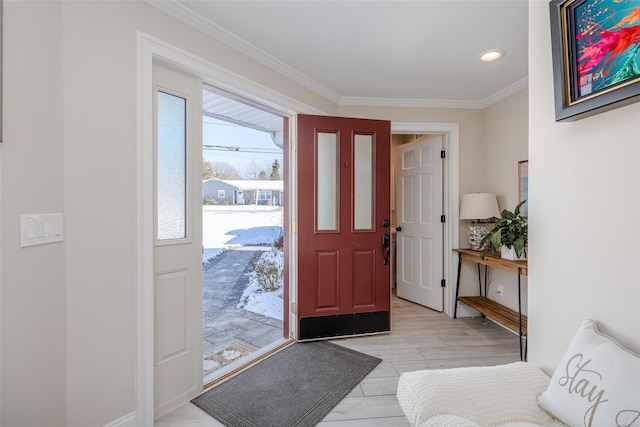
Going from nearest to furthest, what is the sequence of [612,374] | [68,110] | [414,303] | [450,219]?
[612,374] → [68,110] → [450,219] → [414,303]

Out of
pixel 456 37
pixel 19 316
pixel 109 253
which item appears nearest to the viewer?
pixel 19 316

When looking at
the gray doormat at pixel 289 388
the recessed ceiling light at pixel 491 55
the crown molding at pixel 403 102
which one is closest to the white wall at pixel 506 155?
the crown molding at pixel 403 102

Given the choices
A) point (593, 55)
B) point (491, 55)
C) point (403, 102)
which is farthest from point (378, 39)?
point (593, 55)

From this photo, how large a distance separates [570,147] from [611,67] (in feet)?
0.96

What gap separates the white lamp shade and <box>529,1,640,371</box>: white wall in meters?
1.87

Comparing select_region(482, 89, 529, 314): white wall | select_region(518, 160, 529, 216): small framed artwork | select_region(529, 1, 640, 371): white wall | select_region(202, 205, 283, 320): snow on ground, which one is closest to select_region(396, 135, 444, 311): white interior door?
select_region(482, 89, 529, 314): white wall

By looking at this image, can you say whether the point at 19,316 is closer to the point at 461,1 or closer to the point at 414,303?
the point at 461,1

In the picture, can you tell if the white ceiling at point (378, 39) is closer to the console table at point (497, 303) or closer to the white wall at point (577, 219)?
the white wall at point (577, 219)

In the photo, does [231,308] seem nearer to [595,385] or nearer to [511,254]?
[511,254]

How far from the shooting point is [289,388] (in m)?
2.04

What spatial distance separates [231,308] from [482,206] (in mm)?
2860

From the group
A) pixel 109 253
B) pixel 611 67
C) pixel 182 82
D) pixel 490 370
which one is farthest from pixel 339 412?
pixel 182 82

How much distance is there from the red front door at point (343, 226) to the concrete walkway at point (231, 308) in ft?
1.66

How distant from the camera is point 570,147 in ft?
3.86
